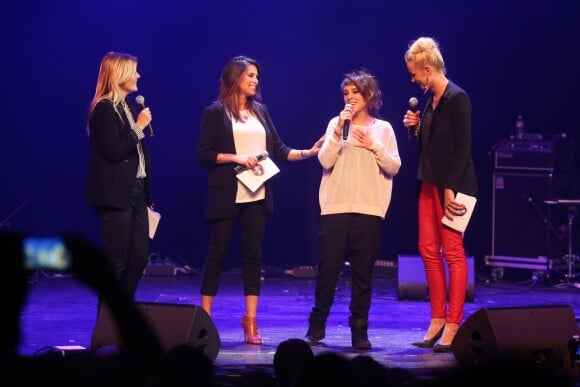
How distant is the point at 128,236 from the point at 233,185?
28.9 inches

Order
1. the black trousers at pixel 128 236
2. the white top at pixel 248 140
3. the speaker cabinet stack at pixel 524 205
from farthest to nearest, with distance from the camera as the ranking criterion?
1. the speaker cabinet stack at pixel 524 205
2. the white top at pixel 248 140
3. the black trousers at pixel 128 236

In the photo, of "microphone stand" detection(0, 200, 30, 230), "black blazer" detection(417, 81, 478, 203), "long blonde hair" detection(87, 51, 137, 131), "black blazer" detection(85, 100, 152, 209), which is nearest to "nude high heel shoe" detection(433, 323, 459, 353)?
"black blazer" detection(417, 81, 478, 203)

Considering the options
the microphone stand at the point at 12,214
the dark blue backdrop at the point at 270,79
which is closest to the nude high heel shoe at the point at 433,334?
the dark blue backdrop at the point at 270,79

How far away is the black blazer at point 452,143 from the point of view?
15.9 ft

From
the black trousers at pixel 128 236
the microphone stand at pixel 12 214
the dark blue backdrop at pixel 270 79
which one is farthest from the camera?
the dark blue backdrop at pixel 270 79

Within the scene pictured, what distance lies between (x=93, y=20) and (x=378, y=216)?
538 centimetres

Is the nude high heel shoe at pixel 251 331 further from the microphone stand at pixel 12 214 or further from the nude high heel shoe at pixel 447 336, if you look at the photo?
the microphone stand at pixel 12 214

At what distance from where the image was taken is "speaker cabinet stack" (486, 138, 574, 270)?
30.2ft

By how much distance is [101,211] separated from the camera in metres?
4.57

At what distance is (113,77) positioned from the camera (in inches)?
181

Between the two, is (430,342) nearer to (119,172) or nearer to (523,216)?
(119,172)

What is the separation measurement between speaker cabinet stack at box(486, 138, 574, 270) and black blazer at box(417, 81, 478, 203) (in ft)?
14.6

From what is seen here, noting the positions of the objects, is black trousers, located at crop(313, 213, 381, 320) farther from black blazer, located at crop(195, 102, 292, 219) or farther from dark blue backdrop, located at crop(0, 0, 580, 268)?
dark blue backdrop, located at crop(0, 0, 580, 268)

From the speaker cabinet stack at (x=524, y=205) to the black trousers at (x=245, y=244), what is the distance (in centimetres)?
480
